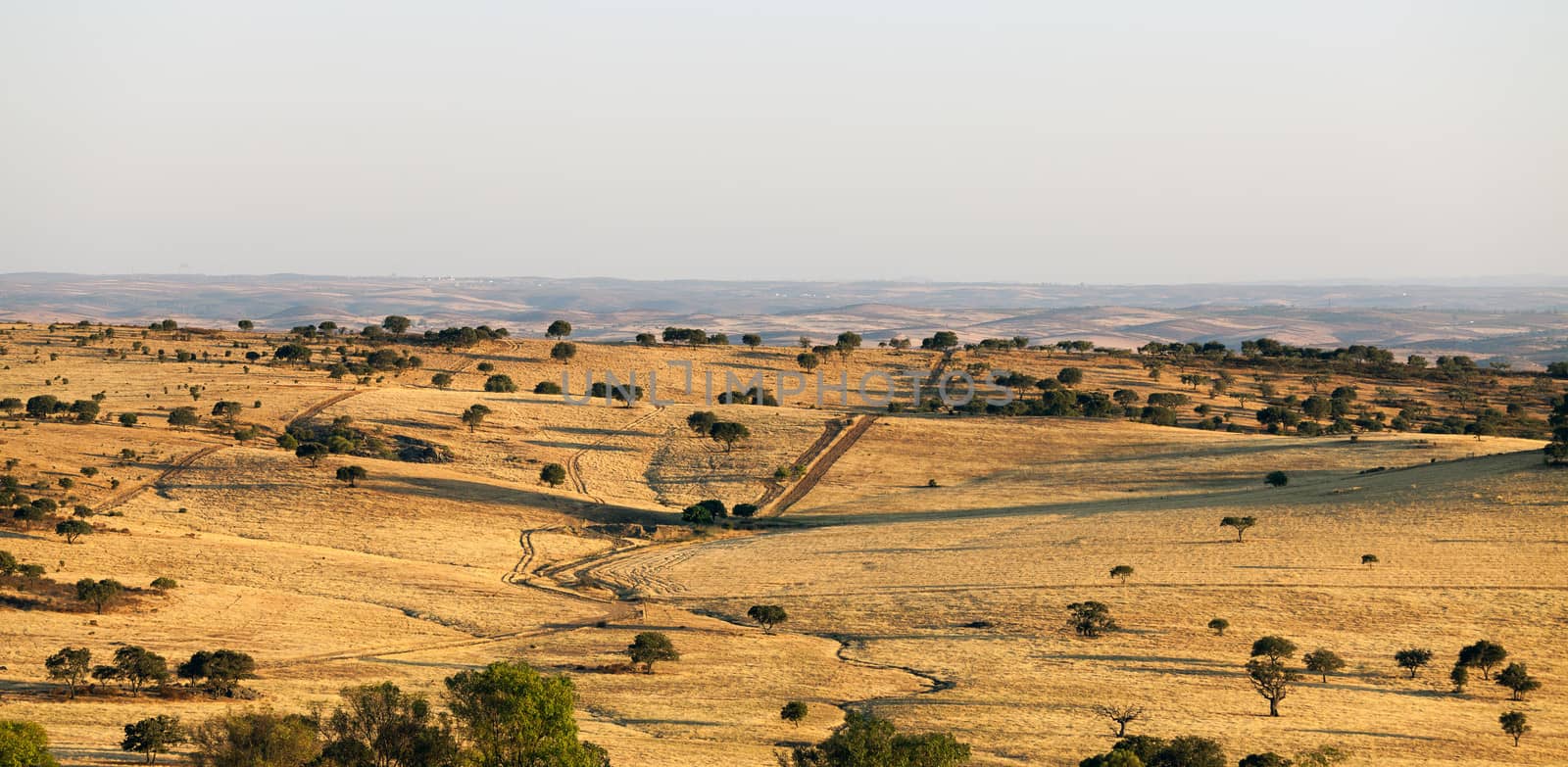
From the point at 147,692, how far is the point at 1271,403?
11210 cm

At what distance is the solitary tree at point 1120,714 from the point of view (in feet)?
A: 138

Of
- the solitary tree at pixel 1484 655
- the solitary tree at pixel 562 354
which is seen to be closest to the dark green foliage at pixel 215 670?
the solitary tree at pixel 1484 655

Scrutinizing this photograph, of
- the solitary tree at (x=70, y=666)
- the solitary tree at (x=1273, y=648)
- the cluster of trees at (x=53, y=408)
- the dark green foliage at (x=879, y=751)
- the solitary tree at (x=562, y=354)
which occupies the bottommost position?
the solitary tree at (x=1273, y=648)

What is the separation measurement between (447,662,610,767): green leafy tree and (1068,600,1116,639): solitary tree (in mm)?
29478

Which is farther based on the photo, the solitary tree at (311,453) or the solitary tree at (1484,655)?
the solitary tree at (311,453)

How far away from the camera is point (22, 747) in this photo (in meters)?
30.7

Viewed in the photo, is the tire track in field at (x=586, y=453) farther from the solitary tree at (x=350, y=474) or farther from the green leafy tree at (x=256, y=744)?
the green leafy tree at (x=256, y=744)

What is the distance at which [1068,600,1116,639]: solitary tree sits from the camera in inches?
2253

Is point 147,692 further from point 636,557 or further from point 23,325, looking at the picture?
point 23,325

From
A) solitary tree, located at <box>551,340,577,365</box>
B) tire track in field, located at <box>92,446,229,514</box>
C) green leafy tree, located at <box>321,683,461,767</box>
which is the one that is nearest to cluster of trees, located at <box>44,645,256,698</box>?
green leafy tree, located at <box>321,683,461,767</box>

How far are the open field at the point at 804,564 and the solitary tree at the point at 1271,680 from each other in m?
0.60

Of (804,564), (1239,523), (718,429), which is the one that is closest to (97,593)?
(804,564)

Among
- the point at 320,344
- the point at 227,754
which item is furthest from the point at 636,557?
the point at 320,344

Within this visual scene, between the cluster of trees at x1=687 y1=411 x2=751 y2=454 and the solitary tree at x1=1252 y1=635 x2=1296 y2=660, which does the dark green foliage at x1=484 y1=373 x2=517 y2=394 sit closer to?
the cluster of trees at x1=687 y1=411 x2=751 y2=454
